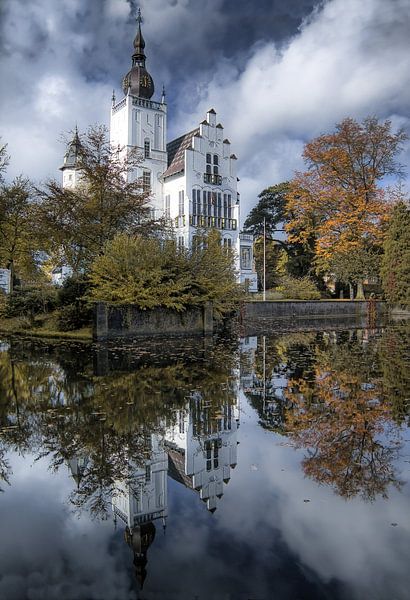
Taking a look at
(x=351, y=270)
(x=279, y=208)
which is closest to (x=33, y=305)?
(x=351, y=270)

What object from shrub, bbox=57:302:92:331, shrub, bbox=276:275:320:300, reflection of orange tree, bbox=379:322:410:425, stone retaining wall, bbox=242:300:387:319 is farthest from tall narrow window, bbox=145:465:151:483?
shrub, bbox=276:275:320:300

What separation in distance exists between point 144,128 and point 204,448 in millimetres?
52505

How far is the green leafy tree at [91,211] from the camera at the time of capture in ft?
92.7

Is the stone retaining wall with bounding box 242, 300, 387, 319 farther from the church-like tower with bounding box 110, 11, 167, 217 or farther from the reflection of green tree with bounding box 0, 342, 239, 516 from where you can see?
the church-like tower with bounding box 110, 11, 167, 217

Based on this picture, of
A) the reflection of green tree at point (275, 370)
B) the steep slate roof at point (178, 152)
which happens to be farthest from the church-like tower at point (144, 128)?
the reflection of green tree at point (275, 370)

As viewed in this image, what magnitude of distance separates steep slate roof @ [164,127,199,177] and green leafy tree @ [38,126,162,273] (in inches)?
869

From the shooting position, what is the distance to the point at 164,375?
436 inches

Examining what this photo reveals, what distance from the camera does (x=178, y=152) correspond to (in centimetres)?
5453

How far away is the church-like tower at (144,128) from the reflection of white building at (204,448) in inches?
1818

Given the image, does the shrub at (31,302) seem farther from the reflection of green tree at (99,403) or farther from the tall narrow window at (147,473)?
the tall narrow window at (147,473)

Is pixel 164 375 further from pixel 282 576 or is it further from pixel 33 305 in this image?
pixel 33 305

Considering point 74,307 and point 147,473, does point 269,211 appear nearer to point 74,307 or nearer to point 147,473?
point 74,307

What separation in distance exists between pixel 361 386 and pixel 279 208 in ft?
173

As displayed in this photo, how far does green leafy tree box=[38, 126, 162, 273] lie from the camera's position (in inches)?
1113
